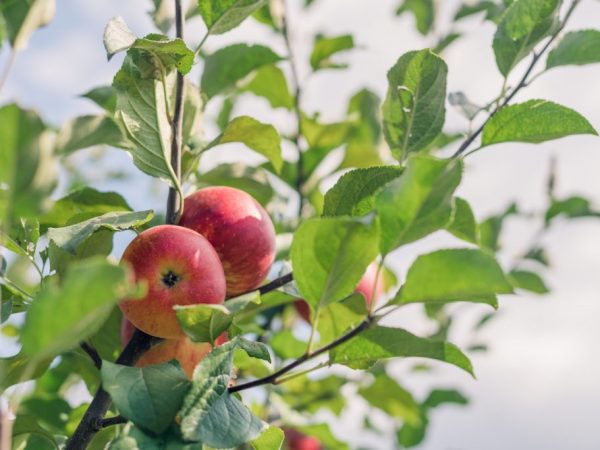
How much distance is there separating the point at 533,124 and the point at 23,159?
2.40 ft

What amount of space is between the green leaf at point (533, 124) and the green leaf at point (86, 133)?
0.54 m

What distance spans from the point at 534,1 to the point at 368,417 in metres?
1.87

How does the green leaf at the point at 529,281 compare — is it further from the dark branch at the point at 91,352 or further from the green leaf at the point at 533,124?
the dark branch at the point at 91,352

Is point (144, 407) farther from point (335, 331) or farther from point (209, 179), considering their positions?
point (209, 179)

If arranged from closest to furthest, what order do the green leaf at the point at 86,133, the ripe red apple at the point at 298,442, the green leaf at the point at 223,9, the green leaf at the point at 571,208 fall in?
1. the green leaf at the point at 86,133
2. the green leaf at the point at 223,9
3. the green leaf at the point at 571,208
4. the ripe red apple at the point at 298,442

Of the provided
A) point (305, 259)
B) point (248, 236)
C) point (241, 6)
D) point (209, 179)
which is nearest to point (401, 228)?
point (305, 259)

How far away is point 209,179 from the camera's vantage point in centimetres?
139

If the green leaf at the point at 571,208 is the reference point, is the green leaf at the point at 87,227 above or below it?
above

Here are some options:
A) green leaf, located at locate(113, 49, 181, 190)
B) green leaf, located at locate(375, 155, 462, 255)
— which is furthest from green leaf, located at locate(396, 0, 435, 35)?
green leaf, located at locate(375, 155, 462, 255)

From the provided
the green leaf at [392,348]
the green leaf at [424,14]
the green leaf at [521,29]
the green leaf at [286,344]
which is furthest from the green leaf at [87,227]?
the green leaf at [424,14]

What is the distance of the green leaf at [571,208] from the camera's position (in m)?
2.39

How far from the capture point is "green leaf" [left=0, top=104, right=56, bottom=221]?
2.07 ft

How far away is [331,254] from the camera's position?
0.83m

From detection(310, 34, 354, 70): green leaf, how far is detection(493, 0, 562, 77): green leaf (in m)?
0.86
